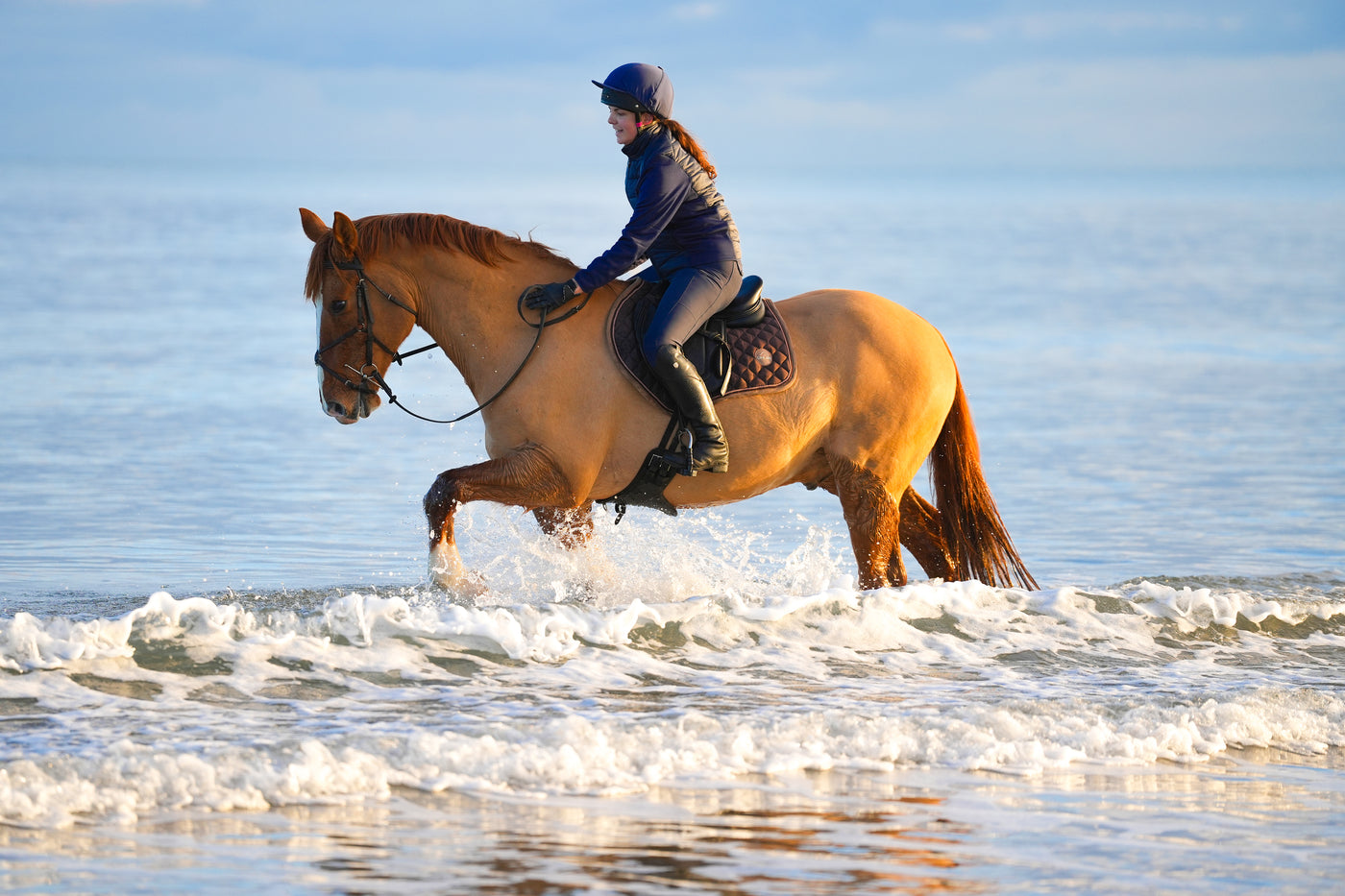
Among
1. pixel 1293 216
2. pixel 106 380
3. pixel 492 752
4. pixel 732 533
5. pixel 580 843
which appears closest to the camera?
pixel 580 843

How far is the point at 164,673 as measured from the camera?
21.4ft

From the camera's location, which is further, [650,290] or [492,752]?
[650,290]

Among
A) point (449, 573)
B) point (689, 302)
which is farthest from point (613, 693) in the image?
point (689, 302)

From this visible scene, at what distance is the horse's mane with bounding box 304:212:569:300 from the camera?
7621 mm

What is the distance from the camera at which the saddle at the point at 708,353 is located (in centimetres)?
768

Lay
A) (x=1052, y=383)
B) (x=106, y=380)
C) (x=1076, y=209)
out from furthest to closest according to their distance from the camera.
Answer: (x=1076, y=209) → (x=1052, y=383) → (x=106, y=380)

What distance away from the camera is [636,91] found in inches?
290

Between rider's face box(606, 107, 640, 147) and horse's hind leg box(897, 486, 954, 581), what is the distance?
8.19 ft

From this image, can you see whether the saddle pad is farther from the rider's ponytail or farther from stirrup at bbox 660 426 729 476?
the rider's ponytail

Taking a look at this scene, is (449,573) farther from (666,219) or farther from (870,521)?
(870,521)

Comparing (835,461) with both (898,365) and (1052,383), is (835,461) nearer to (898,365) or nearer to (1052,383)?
(898,365)

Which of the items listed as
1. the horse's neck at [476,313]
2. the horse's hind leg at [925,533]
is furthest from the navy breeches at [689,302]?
the horse's hind leg at [925,533]

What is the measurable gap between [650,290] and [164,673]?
9.46ft

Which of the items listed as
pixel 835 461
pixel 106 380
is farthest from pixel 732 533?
pixel 106 380
